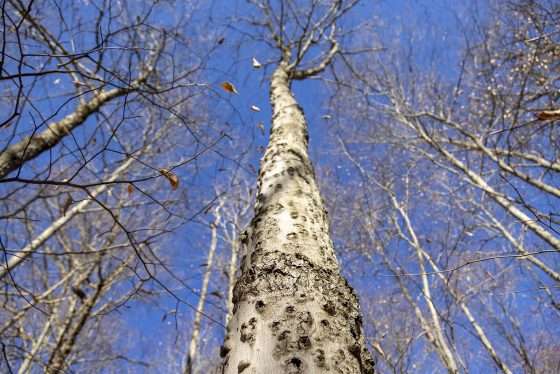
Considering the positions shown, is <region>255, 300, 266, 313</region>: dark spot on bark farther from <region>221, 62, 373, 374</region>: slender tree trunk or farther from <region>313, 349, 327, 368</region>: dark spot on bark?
<region>313, 349, 327, 368</region>: dark spot on bark

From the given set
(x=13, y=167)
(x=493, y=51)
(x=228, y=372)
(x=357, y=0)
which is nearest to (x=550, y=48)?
(x=493, y=51)

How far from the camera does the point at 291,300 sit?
92 cm

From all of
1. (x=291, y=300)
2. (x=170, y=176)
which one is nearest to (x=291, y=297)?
(x=291, y=300)

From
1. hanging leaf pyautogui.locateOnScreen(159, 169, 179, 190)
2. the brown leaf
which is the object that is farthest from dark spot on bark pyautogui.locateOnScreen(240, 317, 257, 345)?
the brown leaf

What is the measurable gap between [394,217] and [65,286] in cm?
504

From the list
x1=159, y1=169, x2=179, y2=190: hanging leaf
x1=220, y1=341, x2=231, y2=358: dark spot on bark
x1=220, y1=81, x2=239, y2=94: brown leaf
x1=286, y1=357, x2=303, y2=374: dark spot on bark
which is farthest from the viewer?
x1=220, y1=81, x2=239, y2=94: brown leaf

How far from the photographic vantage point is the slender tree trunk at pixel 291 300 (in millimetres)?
807

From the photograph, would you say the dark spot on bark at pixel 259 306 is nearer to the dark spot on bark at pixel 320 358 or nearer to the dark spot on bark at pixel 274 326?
the dark spot on bark at pixel 274 326

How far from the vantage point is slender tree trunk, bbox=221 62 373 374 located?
0.81m

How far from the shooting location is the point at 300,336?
2.72ft

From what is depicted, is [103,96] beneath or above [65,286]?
above

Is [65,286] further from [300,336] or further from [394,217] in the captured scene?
[300,336]

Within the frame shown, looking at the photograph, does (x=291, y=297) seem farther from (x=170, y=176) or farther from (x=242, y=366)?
(x=170, y=176)

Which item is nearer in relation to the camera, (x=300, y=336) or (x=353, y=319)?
(x=300, y=336)
